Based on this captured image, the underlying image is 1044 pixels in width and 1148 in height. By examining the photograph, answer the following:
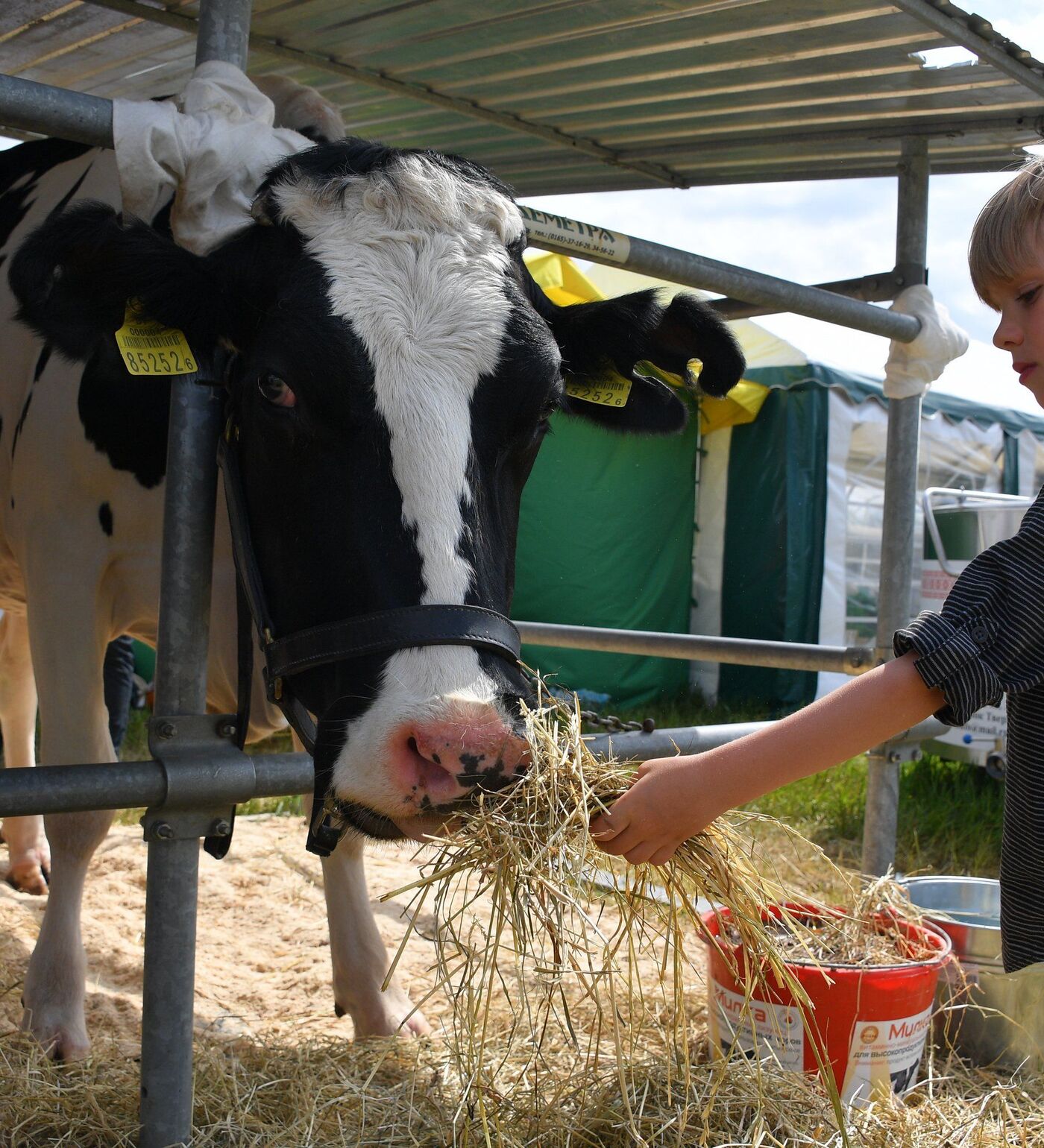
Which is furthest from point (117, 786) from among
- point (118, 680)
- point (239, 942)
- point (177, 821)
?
point (118, 680)

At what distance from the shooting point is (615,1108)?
2047 mm

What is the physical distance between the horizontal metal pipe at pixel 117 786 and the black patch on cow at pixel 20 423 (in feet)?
4.80

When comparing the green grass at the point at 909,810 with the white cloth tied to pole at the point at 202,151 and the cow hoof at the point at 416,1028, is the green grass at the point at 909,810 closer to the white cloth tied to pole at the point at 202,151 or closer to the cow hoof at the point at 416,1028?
the cow hoof at the point at 416,1028

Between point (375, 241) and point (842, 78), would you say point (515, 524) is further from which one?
point (842, 78)

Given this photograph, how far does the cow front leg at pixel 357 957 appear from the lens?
2.90 m

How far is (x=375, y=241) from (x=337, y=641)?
72 centimetres

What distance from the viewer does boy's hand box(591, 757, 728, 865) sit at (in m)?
1.51

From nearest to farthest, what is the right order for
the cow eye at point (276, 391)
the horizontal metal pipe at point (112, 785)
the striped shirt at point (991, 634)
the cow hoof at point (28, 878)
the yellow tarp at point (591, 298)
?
1. the horizontal metal pipe at point (112, 785)
2. the striped shirt at point (991, 634)
3. the cow eye at point (276, 391)
4. the cow hoof at point (28, 878)
5. the yellow tarp at point (591, 298)

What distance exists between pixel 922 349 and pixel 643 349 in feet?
3.58

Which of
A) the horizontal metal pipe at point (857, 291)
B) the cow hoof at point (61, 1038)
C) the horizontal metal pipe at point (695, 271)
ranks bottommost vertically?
the cow hoof at point (61, 1038)

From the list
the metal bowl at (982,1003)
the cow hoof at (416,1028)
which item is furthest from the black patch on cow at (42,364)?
the metal bowl at (982,1003)

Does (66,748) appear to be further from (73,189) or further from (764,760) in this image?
(764,760)

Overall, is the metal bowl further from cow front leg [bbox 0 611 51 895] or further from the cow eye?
cow front leg [bbox 0 611 51 895]

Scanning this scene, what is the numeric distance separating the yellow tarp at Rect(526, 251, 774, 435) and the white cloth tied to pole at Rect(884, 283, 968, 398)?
159 inches
